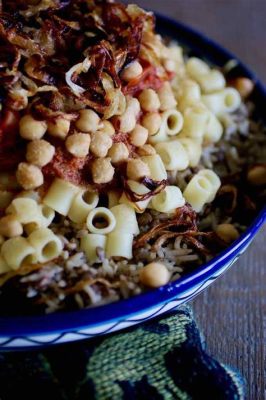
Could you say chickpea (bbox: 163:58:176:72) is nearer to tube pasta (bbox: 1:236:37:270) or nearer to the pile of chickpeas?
the pile of chickpeas

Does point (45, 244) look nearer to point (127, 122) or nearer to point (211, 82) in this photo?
point (127, 122)

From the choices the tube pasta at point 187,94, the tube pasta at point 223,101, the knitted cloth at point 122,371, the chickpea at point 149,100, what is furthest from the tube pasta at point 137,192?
the tube pasta at point 223,101

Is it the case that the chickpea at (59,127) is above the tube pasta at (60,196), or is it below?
above

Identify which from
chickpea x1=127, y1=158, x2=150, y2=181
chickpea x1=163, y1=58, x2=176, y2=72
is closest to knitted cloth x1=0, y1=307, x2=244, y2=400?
chickpea x1=127, y1=158, x2=150, y2=181

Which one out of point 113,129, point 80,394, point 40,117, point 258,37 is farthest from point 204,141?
point 258,37

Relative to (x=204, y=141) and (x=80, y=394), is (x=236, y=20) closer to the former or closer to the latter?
(x=204, y=141)

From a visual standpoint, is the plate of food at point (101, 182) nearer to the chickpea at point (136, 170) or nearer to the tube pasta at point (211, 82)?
the chickpea at point (136, 170)
